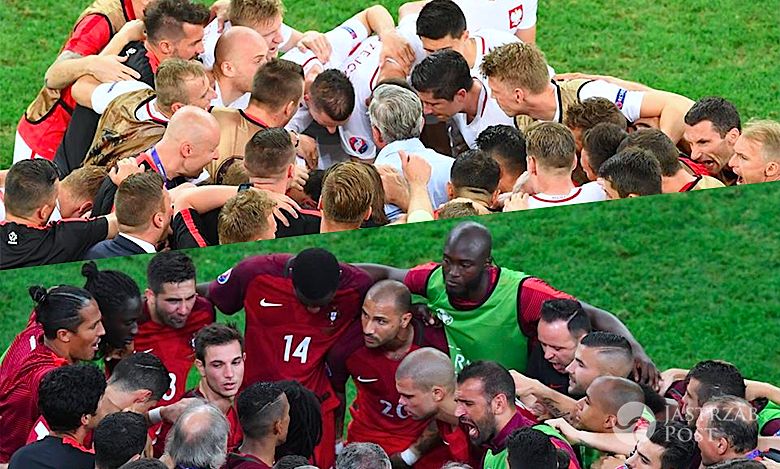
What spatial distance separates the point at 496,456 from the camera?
480 cm

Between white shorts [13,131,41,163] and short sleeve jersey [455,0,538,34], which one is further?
short sleeve jersey [455,0,538,34]

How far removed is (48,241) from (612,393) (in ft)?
7.76

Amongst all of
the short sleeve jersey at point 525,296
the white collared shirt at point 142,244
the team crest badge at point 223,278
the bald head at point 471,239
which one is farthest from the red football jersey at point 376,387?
the white collared shirt at point 142,244

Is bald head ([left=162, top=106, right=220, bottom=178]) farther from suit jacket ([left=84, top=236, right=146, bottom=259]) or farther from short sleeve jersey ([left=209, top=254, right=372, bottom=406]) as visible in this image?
short sleeve jersey ([left=209, top=254, right=372, bottom=406])

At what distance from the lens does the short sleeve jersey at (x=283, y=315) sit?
207 inches

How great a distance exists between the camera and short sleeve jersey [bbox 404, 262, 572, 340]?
17.3 ft

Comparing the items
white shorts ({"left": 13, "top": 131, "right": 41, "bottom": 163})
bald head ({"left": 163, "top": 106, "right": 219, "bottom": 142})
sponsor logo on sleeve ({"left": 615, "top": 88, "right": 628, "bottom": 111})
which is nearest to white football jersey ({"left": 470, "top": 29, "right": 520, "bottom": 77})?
sponsor logo on sleeve ({"left": 615, "top": 88, "right": 628, "bottom": 111})

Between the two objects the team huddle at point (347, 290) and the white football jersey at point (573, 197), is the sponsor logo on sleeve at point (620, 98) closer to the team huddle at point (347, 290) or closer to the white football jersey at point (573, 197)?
the team huddle at point (347, 290)

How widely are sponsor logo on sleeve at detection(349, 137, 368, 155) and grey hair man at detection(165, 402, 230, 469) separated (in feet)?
7.78

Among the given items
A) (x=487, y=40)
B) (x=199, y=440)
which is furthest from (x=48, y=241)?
(x=487, y=40)

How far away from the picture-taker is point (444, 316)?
5.30m

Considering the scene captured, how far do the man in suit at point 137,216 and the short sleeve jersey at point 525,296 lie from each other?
104 centimetres

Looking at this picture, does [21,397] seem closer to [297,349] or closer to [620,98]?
[297,349]

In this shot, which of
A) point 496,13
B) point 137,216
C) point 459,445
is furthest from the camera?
point 496,13
